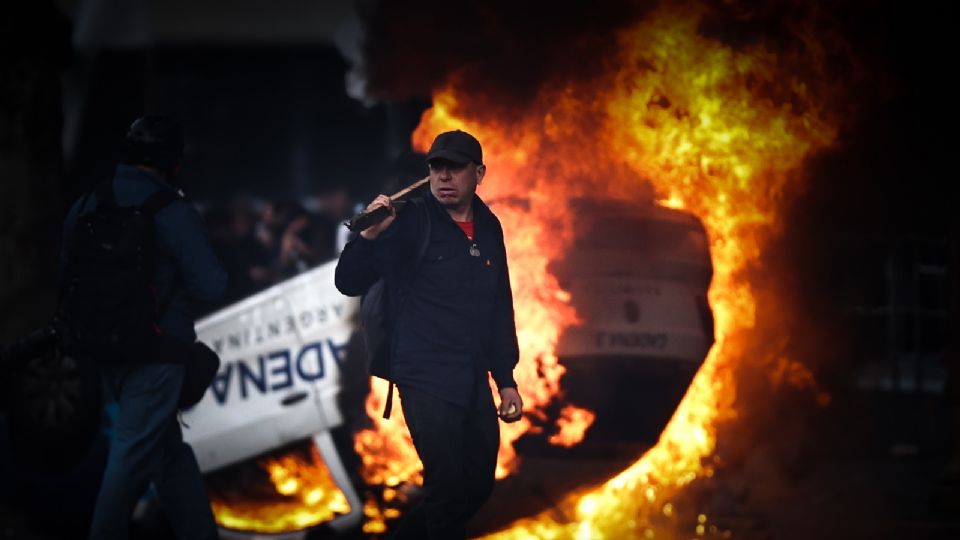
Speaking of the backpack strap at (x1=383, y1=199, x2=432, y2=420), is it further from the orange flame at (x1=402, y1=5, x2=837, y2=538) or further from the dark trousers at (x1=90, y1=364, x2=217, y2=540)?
the orange flame at (x1=402, y1=5, x2=837, y2=538)

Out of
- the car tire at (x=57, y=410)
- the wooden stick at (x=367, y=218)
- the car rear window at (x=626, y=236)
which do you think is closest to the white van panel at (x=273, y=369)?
A: the car tire at (x=57, y=410)

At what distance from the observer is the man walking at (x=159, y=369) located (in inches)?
224

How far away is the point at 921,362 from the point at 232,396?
578cm

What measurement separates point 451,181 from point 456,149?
0.12 m

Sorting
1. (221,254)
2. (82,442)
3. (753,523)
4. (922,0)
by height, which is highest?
(922,0)

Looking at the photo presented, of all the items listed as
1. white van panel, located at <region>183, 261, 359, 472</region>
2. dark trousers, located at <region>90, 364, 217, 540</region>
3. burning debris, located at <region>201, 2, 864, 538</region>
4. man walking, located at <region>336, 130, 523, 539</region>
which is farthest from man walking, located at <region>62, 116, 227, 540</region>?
burning debris, located at <region>201, 2, 864, 538</region>

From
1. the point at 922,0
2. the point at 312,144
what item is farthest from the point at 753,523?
the point at 312,144

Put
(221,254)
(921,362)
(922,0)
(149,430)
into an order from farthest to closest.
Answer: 1. (921,362)
2. (221,254)
3. (922,0)
4. (149,430)

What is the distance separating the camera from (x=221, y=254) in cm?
885

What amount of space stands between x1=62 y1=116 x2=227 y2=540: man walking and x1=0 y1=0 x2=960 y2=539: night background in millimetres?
775

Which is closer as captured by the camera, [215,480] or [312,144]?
[215,480]

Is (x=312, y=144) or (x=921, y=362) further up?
(x=312, y=144)

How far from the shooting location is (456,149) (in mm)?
5586

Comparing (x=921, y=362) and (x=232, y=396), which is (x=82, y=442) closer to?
(x=232, y=396)
